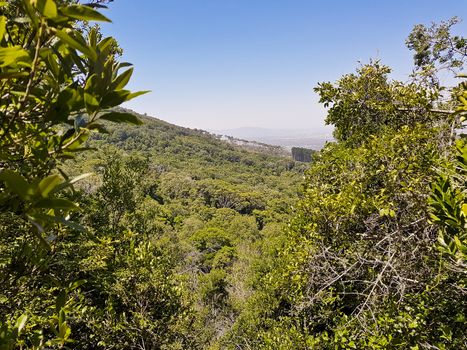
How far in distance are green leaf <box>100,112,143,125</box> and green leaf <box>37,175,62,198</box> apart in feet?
0.97

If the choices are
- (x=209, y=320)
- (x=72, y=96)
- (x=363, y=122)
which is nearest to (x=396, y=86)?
(x=363, y=122)

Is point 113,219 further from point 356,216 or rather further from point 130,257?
point 356,216

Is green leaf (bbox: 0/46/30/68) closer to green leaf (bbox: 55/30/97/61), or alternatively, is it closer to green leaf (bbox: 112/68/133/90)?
green leaf (bbox: 55/30/97/61)

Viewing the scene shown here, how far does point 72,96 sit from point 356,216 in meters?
4.77

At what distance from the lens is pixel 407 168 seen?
4801 millimetres

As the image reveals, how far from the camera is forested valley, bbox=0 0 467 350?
1051 millimetres

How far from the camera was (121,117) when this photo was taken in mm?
1097

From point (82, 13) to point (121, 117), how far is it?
340 mm

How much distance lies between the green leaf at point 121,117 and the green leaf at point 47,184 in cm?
29

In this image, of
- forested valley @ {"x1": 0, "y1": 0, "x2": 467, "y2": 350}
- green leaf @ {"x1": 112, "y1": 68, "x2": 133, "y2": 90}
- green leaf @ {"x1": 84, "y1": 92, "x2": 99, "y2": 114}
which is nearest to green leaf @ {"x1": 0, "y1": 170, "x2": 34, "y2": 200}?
forested valley @ {"x1": 0, "y1": 0, "x2": 467, "y2": 350}

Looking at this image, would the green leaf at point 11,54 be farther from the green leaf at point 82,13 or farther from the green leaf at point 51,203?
the green leaf at point 51,203

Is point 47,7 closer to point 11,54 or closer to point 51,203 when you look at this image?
point 11,54

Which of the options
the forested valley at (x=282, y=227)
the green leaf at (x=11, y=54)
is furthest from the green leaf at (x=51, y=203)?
the green leaf at (x=11, y=54)

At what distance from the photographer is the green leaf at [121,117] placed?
103 centimetres
